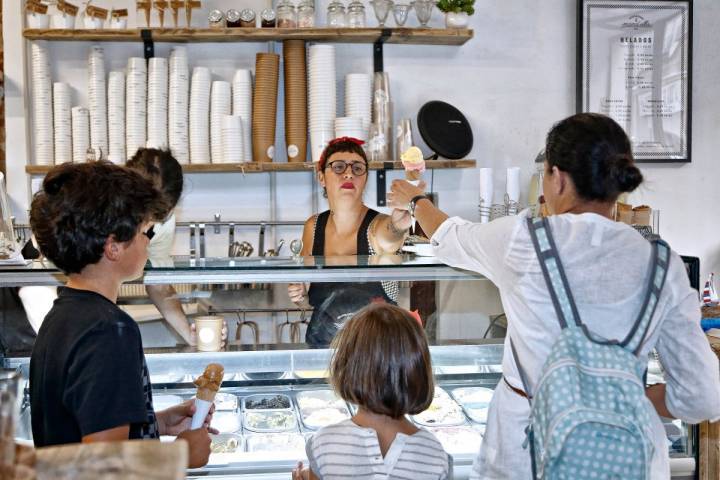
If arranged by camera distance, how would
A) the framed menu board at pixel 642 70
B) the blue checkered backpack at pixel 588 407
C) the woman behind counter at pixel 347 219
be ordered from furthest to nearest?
the framed menu board at pixel 642 70 < the woman behind counter at pixel 347 219 < the blue checkered backpack at pixel 588 407

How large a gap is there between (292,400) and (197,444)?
0.70 metres

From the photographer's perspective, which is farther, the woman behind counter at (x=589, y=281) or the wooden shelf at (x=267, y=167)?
the wooden shelf at (x=267, y=167)

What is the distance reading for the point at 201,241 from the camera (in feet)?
13.9

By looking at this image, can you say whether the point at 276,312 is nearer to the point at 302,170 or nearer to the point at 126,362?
the point at 126,362

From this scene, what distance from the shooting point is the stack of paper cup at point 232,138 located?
4016 mm

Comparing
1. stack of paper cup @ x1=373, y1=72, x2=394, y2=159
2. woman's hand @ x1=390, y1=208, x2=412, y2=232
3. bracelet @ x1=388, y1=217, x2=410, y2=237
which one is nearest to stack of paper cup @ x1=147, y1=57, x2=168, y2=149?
stack of paper cup @ x1=373, y1=72, x2=394, y2=159

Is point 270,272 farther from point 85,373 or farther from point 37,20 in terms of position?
point 37,20

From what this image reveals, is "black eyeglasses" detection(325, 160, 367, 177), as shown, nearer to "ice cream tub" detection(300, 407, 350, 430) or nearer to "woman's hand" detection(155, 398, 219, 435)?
"ice cream tub" detection(300, 407, 350, 430)

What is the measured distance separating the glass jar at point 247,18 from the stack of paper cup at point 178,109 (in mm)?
372

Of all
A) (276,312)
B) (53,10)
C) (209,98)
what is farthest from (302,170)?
(276,312)

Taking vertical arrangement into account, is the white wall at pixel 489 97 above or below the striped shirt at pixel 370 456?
above

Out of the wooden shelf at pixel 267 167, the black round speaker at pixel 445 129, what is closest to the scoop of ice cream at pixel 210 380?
the wooden shelf at pixel 267 167

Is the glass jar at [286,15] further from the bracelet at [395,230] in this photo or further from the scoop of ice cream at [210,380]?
the scoop of ice cream at [210,380]

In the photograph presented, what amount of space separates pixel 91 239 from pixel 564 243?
854 mm
